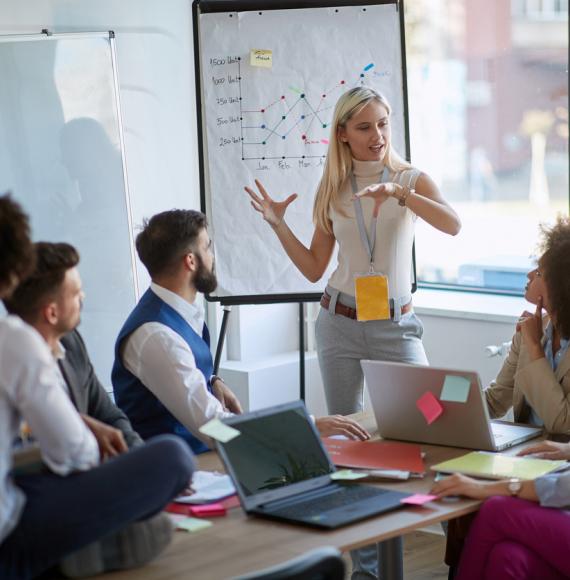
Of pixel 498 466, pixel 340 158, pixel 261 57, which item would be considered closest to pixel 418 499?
pixel 498 466

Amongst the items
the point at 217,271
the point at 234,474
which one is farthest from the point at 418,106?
the point at 234,474

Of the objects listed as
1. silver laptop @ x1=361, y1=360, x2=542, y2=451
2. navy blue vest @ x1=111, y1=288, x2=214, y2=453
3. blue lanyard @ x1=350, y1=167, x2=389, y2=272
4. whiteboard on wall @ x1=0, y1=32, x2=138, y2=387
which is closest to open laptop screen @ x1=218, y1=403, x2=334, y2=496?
silver laptop @ x1=361, y1=360, x2=542, y2=451

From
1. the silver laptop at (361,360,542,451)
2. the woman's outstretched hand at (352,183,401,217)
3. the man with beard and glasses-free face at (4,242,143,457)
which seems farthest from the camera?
the woman's outstretched hand at (352,183,401,217)

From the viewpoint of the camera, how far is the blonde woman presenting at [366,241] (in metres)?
3.23

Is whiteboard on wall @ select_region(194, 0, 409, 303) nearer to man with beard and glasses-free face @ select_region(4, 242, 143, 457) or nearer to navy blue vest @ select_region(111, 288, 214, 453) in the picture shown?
navy blue vest @ select_region(111, 288, 214, 453)

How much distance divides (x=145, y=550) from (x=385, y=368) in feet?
2.95

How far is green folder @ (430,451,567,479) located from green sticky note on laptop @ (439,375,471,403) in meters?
0.13

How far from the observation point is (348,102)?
328cm

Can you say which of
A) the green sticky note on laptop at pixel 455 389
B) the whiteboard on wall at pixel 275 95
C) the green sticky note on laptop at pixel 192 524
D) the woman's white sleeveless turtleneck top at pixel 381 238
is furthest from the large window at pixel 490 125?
the green sticky note on laptop at pixel 192 524

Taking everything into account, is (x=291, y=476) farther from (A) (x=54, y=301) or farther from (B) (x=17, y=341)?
(B) (x=17, y=341)

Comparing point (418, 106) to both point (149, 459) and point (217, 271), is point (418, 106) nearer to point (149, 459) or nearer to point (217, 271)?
point (217, 271)

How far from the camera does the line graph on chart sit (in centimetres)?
385

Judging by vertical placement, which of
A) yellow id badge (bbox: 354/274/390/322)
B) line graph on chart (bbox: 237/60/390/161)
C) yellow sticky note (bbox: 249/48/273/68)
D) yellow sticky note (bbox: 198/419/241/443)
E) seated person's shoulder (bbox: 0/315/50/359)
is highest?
yellow sticky note (bbox: 249/48/273/68)

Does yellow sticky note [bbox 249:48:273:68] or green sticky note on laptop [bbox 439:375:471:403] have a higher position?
yellow sticky note [bbox 249:48:273:68]
